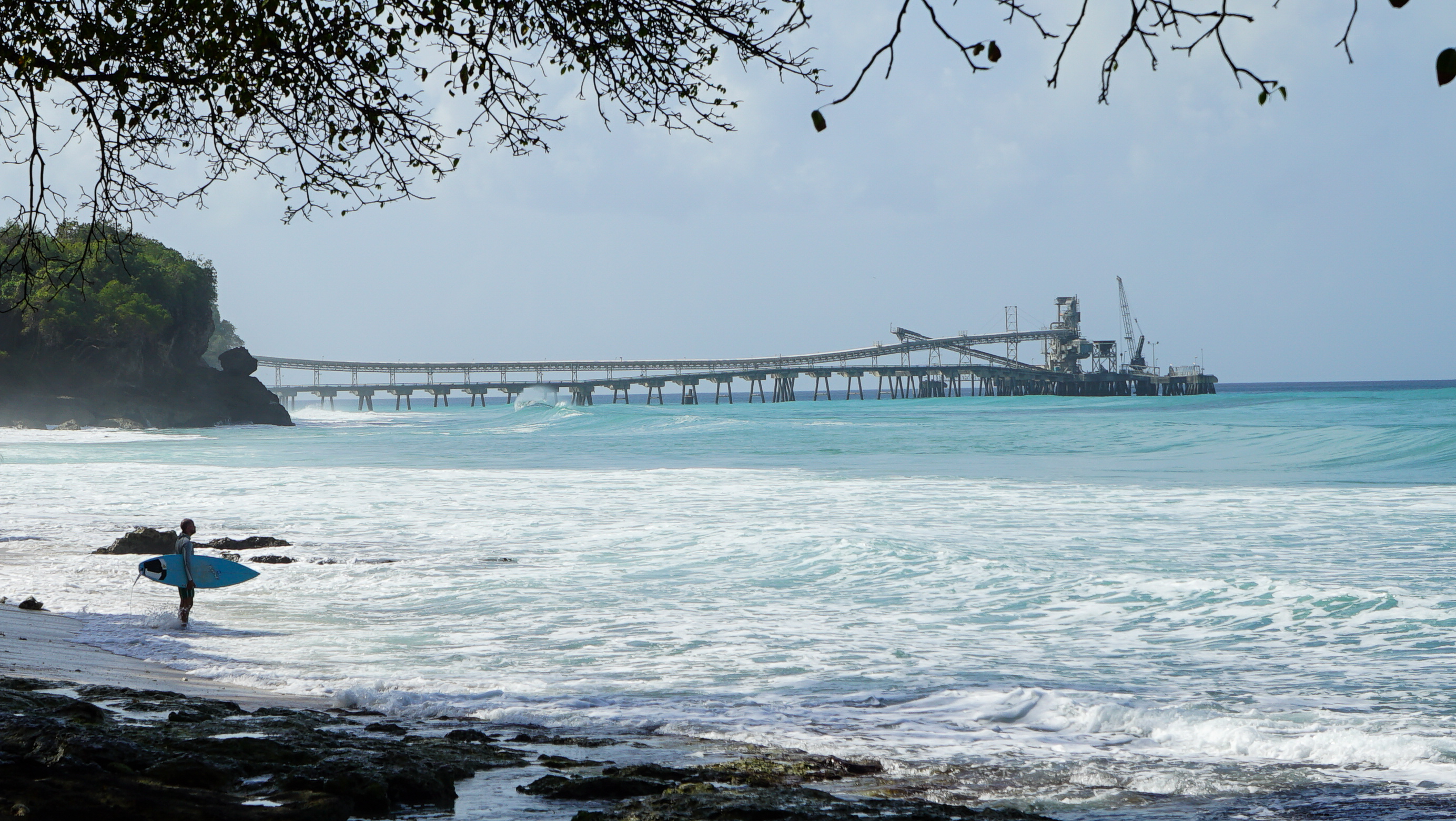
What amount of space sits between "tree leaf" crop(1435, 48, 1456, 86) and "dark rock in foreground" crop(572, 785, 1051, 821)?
2.85m

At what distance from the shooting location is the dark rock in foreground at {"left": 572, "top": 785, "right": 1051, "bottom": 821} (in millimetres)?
3982

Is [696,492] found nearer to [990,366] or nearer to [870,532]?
[870,532]

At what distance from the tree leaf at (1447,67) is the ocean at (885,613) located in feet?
10.3

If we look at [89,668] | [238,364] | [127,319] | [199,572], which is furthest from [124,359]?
[89,668]

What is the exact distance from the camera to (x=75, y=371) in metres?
56.5

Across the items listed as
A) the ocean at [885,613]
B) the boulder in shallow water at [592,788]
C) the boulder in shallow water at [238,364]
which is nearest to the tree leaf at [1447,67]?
the ocean at [885,613]

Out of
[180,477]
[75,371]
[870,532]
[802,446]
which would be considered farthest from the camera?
[75,371]

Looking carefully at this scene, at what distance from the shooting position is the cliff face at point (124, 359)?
54531 millimetres

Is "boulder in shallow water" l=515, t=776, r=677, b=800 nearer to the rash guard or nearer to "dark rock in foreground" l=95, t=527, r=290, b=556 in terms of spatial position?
the rash guard

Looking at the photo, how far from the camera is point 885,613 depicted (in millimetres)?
9938

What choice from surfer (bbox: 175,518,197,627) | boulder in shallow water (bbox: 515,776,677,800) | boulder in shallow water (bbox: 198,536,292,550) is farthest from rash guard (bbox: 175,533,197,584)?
boulder in shallow water (bbox: 515,776,677,800)

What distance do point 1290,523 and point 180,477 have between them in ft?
71.6

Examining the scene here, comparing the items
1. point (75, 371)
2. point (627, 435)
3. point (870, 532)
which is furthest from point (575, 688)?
point (75, 371)

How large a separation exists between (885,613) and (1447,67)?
311 inches
